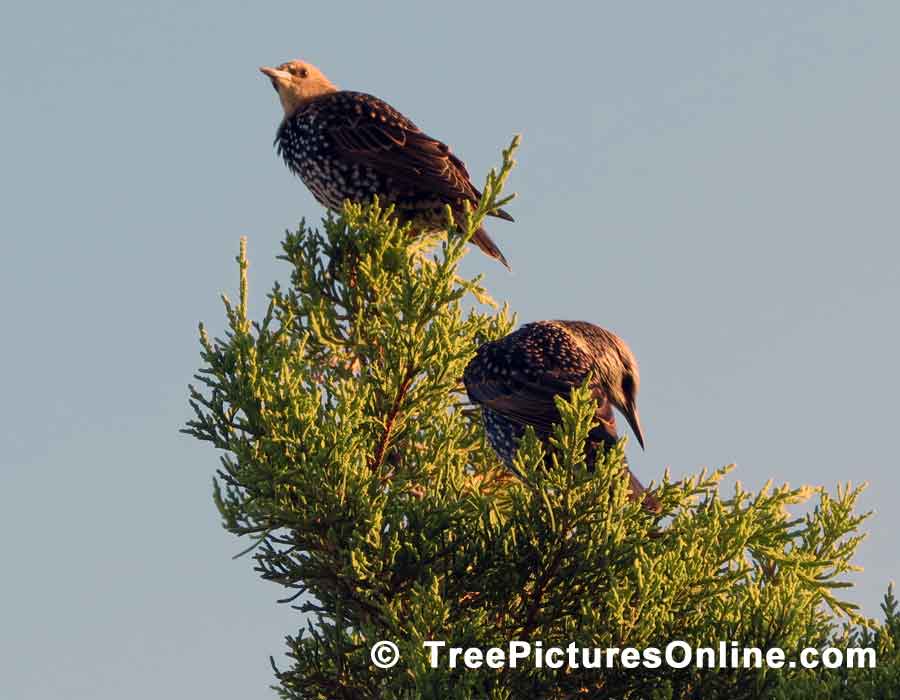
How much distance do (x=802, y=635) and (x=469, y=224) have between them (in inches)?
119

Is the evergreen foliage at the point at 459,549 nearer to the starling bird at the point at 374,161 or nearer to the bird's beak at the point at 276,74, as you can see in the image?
the starling bird at the point at 374,161

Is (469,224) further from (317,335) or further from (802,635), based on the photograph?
(802,635)

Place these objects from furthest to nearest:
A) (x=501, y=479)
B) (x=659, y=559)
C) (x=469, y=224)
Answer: (x=501, y=479) < (x=469, y=224) < (x=659, y=559)

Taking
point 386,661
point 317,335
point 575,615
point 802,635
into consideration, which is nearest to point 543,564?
point 575,615

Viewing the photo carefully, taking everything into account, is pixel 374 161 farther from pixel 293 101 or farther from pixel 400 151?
pixel 293 101

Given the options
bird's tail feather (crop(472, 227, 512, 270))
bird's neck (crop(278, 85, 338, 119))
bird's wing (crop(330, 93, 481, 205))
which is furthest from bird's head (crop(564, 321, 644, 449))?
bird's neck (crop(278, 85, 338, 119))

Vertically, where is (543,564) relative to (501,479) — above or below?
below

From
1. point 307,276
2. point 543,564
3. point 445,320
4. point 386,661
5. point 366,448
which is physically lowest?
point 386,661

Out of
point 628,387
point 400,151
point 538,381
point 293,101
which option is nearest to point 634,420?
point 628,387

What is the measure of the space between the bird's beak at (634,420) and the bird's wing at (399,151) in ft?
6.56

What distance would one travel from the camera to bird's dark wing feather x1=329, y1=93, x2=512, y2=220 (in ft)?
32.9

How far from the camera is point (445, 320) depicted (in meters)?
7.99

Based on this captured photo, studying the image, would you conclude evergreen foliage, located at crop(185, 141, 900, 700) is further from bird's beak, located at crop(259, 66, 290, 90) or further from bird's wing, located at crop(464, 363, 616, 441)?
bird's beak, located at crop(259, 66, 290, 90)

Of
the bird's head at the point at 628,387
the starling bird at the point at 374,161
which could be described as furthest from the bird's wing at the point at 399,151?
the bird's head at the point at 628,387
